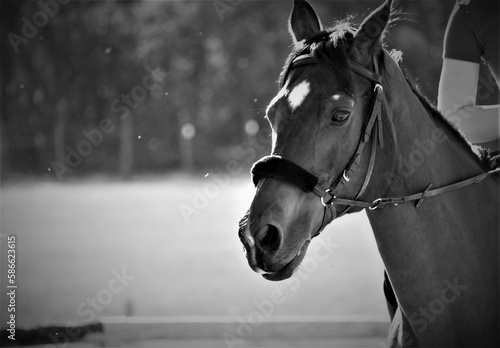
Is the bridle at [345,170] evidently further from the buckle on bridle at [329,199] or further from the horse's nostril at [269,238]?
the horse's nostril at [269,238]

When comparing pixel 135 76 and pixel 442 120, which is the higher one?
pixel 135 76

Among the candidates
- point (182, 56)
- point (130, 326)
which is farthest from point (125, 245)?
point (182, 56)

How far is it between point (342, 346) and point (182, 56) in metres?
18.5

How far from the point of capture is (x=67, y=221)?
1552 cm

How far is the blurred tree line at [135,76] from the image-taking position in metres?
21.1

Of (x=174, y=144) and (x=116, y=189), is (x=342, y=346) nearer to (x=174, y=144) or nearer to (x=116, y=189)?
(x=116, y=189)

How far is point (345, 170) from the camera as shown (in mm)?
2297
